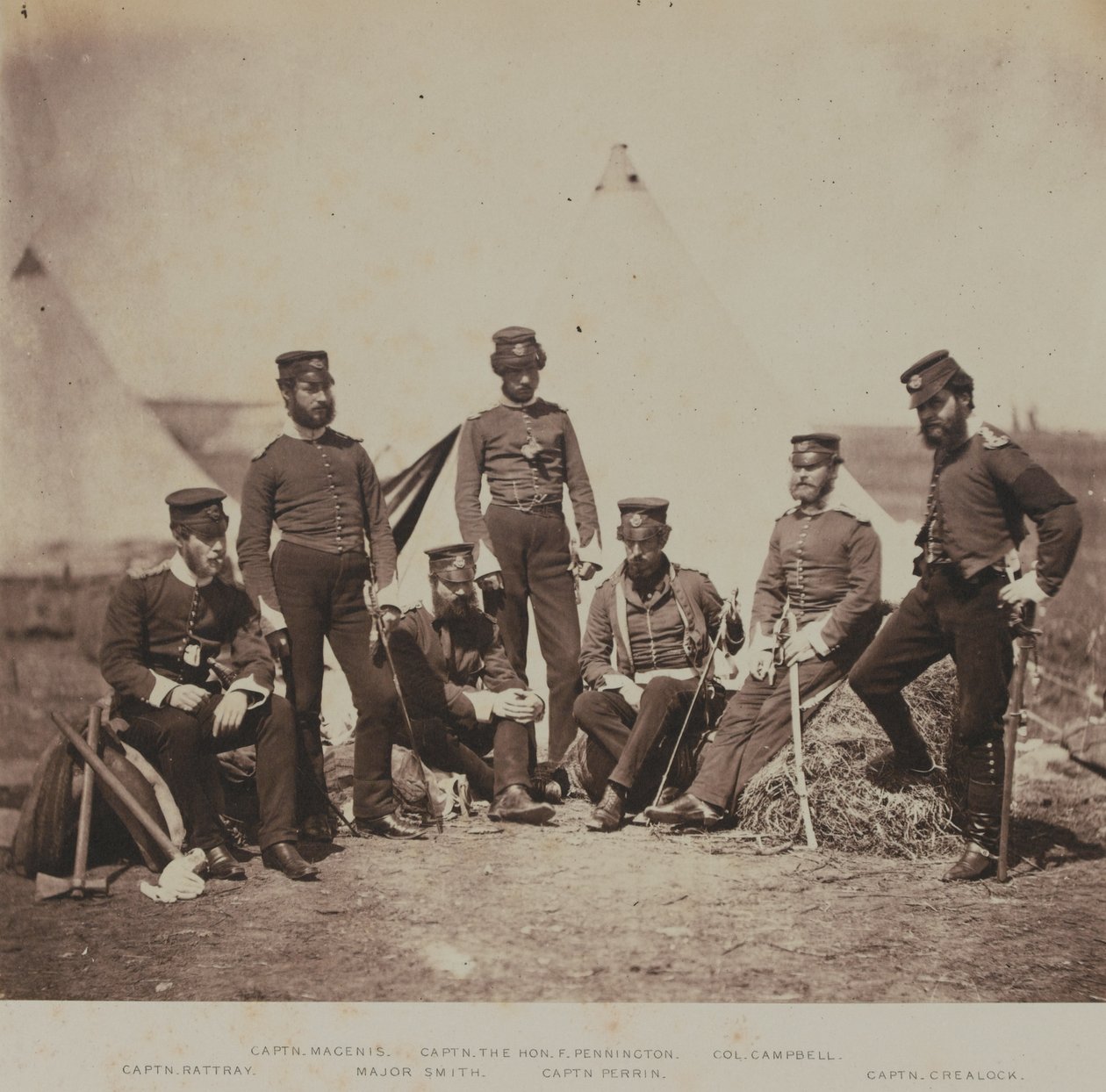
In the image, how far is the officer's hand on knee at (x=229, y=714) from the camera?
12.6 feet

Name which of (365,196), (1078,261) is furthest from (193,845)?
(1078,261)

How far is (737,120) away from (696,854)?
9.58 feet

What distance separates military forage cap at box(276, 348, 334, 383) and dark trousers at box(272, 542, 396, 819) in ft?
2.22

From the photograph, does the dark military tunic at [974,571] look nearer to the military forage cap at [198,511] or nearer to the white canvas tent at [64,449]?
the military forage cap at [198,511]

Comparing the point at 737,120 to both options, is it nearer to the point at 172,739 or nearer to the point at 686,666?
the point at 686,666

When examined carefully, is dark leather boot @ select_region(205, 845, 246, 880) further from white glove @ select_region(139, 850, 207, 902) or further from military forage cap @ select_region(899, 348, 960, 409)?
military forage cap @ select_region(899, 348, 960, 409)

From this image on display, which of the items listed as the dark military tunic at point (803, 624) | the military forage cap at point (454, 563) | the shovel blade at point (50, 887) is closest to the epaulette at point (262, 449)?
the military forage cap at point (454, 563)

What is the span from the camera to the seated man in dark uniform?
3844mm

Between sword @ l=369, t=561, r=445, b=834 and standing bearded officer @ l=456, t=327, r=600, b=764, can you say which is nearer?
sword @ l=369, t=561, r=445, b=834

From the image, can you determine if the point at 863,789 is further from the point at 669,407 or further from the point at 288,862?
the point at 288,862

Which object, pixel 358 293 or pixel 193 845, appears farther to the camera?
pixel 358 293

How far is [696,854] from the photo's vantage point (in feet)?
13.0

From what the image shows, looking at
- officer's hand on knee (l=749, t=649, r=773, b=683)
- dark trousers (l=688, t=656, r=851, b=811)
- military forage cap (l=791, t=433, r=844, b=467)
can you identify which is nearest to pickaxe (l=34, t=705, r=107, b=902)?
dark trousers (l=688, t=656, r=851, b=811)

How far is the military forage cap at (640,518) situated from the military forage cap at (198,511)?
5.29ft
